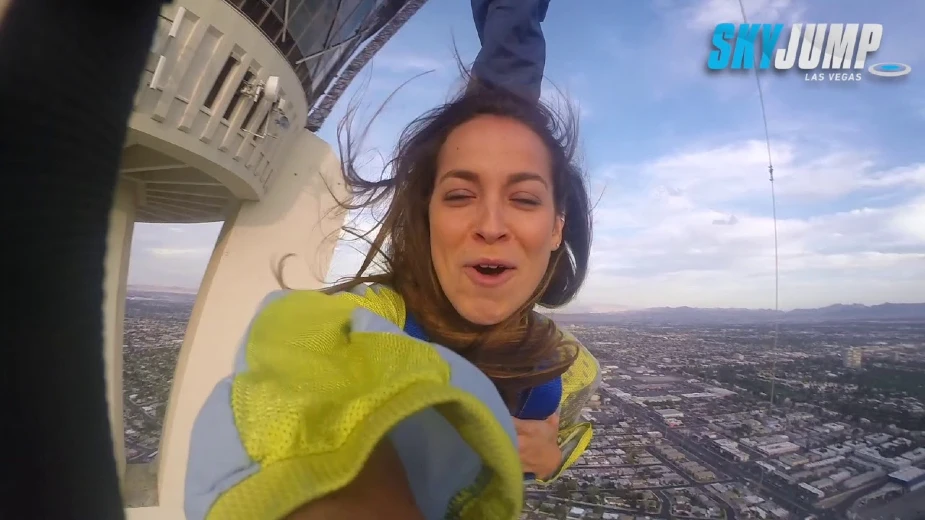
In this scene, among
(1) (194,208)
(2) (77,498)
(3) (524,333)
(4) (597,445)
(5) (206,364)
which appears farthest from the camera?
(1) (194,208)

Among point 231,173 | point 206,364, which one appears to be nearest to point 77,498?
point 231,173

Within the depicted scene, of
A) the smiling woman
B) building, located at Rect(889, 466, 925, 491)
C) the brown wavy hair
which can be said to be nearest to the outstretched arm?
the smiling woman

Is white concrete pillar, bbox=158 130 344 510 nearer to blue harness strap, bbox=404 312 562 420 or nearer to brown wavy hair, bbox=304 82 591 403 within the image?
brown wavy hair, bbox=304 82 591 403

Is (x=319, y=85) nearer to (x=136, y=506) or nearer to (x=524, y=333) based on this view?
(x=136, y=506)

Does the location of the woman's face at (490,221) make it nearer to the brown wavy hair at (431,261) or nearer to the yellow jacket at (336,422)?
the brown wavy hair at (431,261)

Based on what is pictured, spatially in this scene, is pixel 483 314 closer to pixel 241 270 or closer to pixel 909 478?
pixel 909 478

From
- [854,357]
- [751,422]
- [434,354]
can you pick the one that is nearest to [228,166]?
[434,354]
